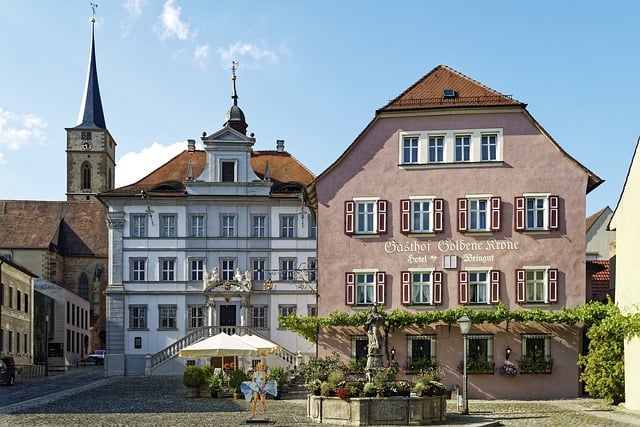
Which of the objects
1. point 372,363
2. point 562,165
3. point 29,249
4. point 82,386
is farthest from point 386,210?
point 29,249

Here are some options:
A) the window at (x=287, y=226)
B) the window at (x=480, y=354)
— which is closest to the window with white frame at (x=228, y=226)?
the window at (x=287, y=226)

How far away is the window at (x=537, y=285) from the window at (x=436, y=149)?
5114mm

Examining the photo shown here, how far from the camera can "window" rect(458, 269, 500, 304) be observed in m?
33.7

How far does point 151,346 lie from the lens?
5131 cm

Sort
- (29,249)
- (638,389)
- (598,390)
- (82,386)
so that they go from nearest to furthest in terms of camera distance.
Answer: (638,389), (598,390), (82,386), (29,249)

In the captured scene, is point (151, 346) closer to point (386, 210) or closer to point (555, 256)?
point (386, 210)

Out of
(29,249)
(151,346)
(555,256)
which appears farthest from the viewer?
(29,249)

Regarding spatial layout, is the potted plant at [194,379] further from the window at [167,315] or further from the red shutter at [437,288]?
the window at [167,315]

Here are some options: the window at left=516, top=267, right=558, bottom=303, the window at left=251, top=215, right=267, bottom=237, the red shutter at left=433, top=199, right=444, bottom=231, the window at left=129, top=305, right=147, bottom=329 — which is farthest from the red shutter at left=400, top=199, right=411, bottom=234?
the window at left=129, top=305, right=147, bottom=329

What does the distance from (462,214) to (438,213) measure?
0.87m

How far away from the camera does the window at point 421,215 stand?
34.3 metres

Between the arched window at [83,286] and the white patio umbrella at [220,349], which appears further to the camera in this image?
the arched window at [83,286]

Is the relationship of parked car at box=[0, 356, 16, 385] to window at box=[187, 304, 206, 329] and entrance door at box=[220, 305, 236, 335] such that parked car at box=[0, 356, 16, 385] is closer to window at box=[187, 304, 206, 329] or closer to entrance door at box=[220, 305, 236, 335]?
window at box=[187, 304, 206, 329]

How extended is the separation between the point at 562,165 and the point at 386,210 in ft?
21.6
